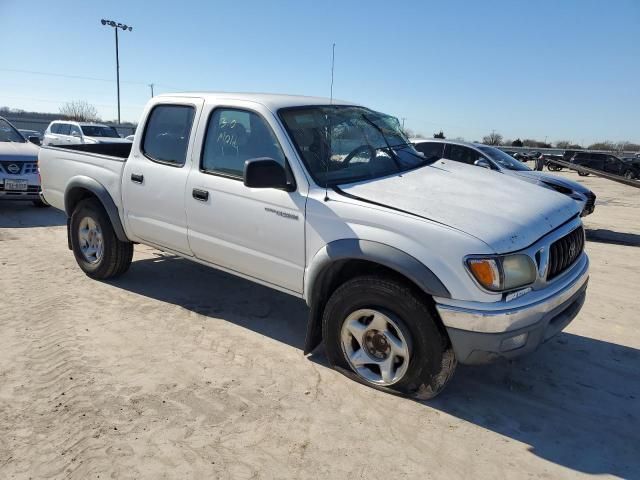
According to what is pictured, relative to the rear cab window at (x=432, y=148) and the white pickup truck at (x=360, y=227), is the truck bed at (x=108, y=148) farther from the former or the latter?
the rear cab window at (x=432, y=148)

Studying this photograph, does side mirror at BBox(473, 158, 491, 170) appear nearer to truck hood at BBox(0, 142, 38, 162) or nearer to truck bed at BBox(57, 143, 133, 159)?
truck bed at BBox(57, 143, 133, 159)

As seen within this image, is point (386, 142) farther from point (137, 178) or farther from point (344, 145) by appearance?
point (137, 178)

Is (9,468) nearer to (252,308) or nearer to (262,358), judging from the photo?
(262,358)

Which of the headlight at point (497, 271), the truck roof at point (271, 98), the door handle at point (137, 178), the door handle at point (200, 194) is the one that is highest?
the truck roof at point (271, 98)

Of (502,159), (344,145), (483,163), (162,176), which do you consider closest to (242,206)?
(344,145)

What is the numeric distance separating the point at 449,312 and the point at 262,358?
1.63 metres

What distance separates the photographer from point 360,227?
10.7 ft

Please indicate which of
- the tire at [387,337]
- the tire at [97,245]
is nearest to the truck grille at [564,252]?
the tire at [387,337]

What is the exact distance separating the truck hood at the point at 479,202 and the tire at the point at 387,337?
0.53 meters

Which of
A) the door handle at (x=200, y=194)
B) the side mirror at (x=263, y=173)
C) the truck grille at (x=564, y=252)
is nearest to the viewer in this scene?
the truck grille at (x=564, y=252)

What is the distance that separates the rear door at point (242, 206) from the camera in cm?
368

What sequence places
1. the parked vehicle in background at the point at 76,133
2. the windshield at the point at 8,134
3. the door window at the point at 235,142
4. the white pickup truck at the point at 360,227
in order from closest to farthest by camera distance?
the white pickup truck at the point at 360,227, the door window at the point at 235,142, the windshield at the point at 8,134, the parked vehicle in background at the point at 76,133

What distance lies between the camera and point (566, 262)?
3.47 meters

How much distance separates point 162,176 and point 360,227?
2.13 metres
